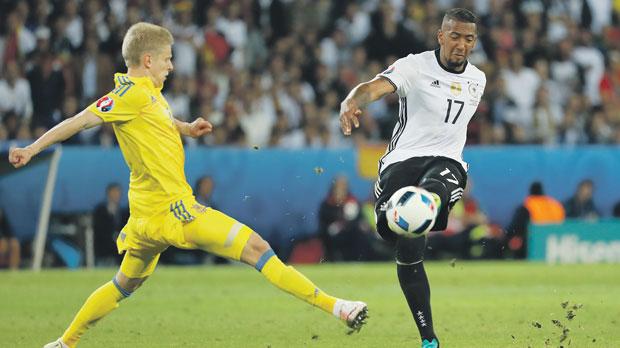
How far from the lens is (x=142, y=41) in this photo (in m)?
8.45

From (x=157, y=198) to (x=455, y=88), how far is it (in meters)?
2.20

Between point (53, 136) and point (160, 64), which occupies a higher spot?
point (160, 64)

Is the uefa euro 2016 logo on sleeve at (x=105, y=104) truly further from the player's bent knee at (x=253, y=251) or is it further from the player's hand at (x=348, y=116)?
the player's hand at (x=348, y=116)

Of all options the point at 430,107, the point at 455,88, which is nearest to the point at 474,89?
the point at 455,88

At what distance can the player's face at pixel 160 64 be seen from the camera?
8523 millimetres

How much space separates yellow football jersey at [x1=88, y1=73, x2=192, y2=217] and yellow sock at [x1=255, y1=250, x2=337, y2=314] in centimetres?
75

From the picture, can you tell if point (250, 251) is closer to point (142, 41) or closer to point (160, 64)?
point (160, 64)

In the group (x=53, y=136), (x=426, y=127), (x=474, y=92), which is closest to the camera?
(x=53, y=136)

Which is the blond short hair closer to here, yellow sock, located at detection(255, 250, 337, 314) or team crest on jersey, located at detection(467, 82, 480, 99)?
yellow sock, located at detection(255, 250, 337, 314)

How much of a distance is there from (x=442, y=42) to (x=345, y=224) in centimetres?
1069

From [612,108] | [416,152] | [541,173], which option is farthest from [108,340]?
[612,108]

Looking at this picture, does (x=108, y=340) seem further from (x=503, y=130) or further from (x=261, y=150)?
(x=503, y=130)

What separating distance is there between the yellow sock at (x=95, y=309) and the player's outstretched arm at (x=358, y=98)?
197 cm

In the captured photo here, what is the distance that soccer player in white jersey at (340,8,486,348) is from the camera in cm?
855
